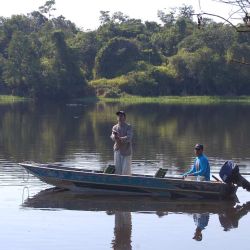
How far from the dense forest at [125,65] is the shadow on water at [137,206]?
221 feet

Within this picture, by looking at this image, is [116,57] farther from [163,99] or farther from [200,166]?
[200,166]

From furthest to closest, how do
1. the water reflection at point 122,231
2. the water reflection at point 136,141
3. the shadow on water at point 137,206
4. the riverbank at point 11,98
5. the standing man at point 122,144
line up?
the riverbank at point 11,98 → the water reflection at point 136,141 → the standing man at point 122,144 → the shadow on water at point 137,206 → the water reflection at point 122,231

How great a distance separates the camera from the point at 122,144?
1703cm

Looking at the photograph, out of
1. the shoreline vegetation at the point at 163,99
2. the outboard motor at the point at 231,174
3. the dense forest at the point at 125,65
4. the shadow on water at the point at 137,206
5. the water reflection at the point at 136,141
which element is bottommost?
the shadow on water at the point at 137,206

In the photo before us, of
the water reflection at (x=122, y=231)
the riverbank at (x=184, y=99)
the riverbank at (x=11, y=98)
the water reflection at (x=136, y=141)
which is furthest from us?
the riverbank at (x=11, y=98)

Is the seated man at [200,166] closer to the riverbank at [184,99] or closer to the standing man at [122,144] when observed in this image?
the standing man at [122,144]

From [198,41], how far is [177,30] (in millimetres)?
7337

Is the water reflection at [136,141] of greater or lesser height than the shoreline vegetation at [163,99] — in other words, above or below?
below

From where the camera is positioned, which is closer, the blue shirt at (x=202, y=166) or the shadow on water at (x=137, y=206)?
the shadow on water at (x=137, y=206)

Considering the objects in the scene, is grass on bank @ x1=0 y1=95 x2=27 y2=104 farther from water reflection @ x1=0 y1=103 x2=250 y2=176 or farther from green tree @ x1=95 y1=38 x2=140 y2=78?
water reflection @ x1=0 y1=103 x2=250 y2=176

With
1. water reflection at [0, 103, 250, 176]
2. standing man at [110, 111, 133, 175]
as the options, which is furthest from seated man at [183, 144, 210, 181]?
water reflection at [0, 103, 250, 176]

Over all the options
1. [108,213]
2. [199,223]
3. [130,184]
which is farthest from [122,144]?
[199,223]

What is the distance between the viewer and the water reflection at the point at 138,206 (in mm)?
15035

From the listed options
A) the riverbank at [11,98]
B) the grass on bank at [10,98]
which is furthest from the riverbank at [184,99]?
the grass on bank at [10,98]
